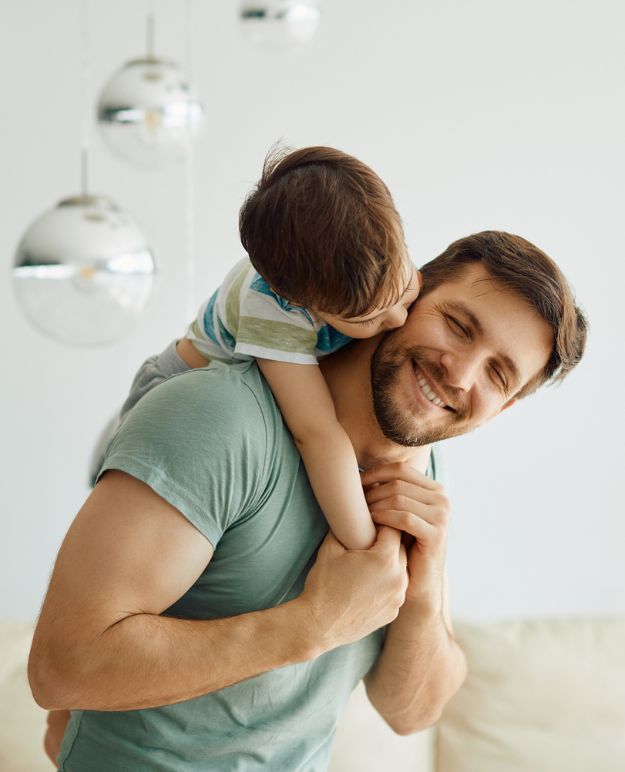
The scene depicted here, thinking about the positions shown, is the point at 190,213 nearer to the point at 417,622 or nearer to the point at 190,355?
the point at 190,355

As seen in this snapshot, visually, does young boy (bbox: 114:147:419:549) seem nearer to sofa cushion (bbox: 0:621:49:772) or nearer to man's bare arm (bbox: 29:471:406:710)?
man's bare arm (bbox: 29:471:406:710)

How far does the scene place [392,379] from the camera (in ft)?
4.13

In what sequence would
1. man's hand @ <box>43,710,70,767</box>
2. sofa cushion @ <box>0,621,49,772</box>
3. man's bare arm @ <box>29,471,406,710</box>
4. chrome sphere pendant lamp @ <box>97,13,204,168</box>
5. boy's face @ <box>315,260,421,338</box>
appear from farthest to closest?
1. sofa cushion @ <box>0,621,49,772</box>
2. chrome sphere pendant lamp @ <box>97,13,204,168</box>
3. man's hand @ <box>43,710,70,767</box>
4. boy's face @ <box>315,260,421,338</box>
5. man's bare arm @ <box>29,471,406,710</box>

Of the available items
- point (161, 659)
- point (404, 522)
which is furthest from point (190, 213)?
point (161, 659)

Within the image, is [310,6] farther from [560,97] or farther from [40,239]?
[560,97]

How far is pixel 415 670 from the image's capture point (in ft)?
4.78

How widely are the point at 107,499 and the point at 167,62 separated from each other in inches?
39.8

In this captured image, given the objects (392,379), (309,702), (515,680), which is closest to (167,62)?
(392,379)

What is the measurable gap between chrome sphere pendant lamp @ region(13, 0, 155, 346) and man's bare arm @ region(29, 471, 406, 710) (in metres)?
0.33

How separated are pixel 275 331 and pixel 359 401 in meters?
0.18

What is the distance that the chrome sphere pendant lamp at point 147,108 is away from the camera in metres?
1.77

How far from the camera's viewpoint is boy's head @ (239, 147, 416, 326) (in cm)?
110

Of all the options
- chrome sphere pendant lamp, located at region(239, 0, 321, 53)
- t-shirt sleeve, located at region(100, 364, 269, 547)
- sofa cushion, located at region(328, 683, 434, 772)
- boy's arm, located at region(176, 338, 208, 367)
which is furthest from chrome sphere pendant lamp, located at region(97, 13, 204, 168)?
sofa cushion, located at region(328, 683, 434, 772)

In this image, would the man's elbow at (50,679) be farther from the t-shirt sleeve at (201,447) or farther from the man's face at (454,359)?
the man's face at (454,359)
